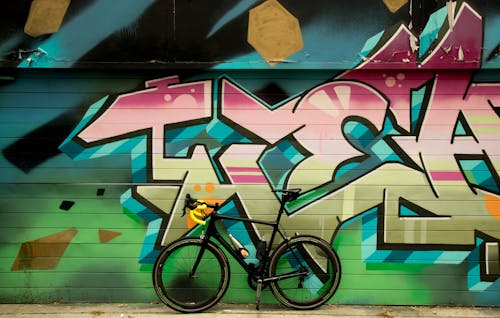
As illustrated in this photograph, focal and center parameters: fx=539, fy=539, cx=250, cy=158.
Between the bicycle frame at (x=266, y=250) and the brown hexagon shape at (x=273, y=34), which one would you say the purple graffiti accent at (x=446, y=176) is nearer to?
the bicycle frame at (x=266, y=250)

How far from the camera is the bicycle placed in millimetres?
5496

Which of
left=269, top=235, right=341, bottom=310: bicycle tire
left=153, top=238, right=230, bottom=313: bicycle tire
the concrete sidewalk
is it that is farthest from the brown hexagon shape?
the concrete sidewalk

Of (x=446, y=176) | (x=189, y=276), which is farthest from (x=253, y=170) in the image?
(x=446, y=176)

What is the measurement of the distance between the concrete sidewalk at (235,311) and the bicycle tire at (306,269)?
145mm

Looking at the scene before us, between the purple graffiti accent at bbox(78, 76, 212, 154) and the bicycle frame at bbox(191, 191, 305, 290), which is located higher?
the purple graffiti accent at bbox(78, 76, 212, 154)

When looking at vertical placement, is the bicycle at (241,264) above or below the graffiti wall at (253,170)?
below

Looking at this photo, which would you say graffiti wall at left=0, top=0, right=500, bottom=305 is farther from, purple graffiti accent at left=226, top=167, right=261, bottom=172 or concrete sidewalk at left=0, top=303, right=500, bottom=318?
concrete sidewalk at left=0, top=303, right=500, bottom=318

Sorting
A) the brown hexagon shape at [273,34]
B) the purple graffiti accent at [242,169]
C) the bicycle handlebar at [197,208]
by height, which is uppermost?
the brown hexagon shape at [273,34]

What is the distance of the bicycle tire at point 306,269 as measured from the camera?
5512 millimetres

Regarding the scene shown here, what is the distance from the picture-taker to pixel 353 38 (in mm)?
5531

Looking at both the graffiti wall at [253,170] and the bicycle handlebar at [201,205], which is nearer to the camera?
the bicycle handlebar at [201,205]

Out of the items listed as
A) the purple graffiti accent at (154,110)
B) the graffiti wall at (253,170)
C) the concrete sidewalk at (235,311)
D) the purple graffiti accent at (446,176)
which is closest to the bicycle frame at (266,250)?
the graffiti wall at (253,170)

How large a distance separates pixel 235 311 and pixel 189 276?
0.61 metres

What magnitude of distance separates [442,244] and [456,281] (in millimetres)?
436
